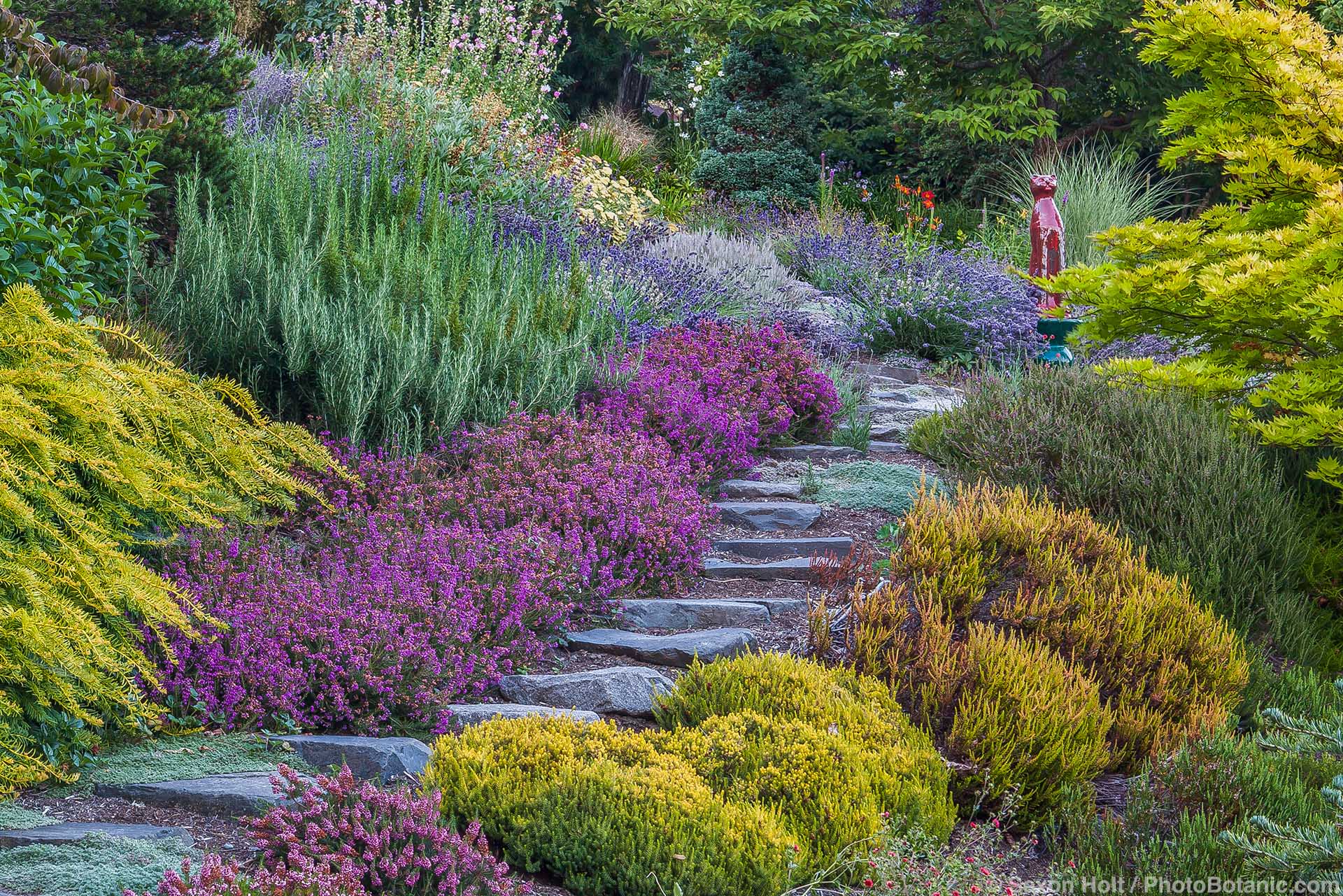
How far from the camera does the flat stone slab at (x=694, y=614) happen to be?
4.56 m

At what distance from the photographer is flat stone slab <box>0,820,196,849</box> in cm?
254

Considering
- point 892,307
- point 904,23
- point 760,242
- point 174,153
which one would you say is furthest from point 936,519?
point 904,23

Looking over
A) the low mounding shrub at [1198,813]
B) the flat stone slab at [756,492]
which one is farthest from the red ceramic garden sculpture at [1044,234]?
the low mounding shrub at [1198,813]

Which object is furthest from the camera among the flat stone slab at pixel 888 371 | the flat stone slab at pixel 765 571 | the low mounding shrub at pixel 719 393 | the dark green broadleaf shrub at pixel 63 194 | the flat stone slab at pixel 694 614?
the flat stone slab at pixel 888 371

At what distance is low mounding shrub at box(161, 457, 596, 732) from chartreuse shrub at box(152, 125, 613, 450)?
0.80 m

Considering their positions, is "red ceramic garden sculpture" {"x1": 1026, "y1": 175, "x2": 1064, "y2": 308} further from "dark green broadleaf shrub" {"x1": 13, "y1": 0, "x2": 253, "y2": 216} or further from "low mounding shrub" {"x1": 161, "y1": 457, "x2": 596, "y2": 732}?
"dark green broadleaf shrub" {"x1": 13, "y1": 0, "x2": 253, "y2": 216}

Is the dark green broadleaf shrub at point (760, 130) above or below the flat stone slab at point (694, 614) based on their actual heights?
above

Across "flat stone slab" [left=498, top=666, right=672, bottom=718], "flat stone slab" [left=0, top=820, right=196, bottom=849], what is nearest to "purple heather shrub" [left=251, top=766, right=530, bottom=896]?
"flat stone slab" [left=0, top=820, right=196, bottom=849]

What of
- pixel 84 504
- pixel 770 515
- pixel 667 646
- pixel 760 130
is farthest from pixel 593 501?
pixel 760 130

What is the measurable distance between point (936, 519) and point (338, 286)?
10.3 feet

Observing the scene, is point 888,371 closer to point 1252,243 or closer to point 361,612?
point 1252,243

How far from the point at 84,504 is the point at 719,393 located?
12.1 ft

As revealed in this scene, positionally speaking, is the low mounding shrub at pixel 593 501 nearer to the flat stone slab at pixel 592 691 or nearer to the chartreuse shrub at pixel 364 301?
the chartreuse shrub at pixel 364 301

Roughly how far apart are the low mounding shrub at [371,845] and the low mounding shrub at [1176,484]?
10.2 feet
